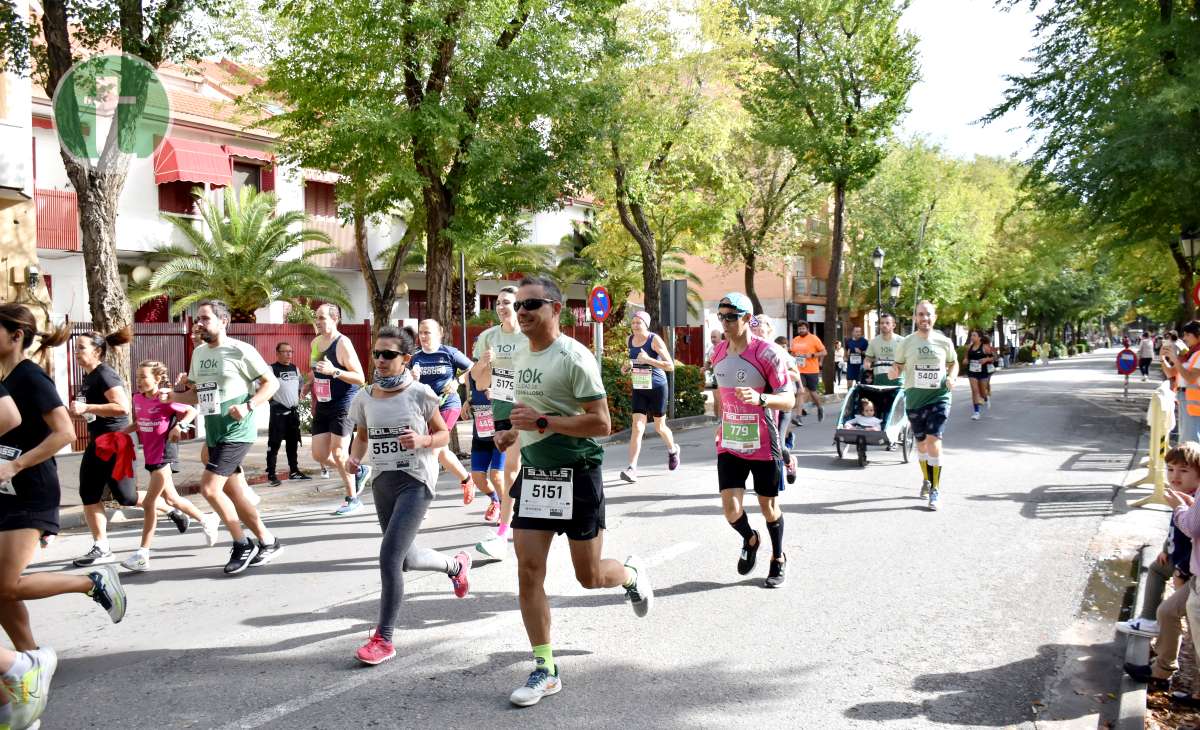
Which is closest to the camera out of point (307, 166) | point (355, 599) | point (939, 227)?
point (355, 599)

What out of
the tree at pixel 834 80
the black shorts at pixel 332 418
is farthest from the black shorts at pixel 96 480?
the tree at pixel 834 80

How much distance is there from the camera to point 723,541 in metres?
7.40

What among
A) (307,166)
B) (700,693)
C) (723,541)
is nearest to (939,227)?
(307,166)

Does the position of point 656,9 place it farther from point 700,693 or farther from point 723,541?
point 700,693

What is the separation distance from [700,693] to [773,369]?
2.42 meters

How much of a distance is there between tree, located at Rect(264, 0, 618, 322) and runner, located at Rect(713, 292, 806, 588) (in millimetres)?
7218

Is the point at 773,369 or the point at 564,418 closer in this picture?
the point at 564,418

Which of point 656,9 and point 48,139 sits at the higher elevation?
point 656,9

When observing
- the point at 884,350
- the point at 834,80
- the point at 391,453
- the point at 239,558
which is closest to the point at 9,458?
the point at 391,453

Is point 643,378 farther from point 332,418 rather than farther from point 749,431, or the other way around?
point 749,431

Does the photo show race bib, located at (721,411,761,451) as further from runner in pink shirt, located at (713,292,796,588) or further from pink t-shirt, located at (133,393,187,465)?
pink t-shirt, located at (133,393,187,465)

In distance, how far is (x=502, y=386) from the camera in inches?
298

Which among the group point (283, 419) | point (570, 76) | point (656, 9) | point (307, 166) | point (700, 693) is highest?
point (656, 9)

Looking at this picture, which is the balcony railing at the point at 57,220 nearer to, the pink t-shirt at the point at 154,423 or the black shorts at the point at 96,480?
the pink t-shirt at the point at 154,423
